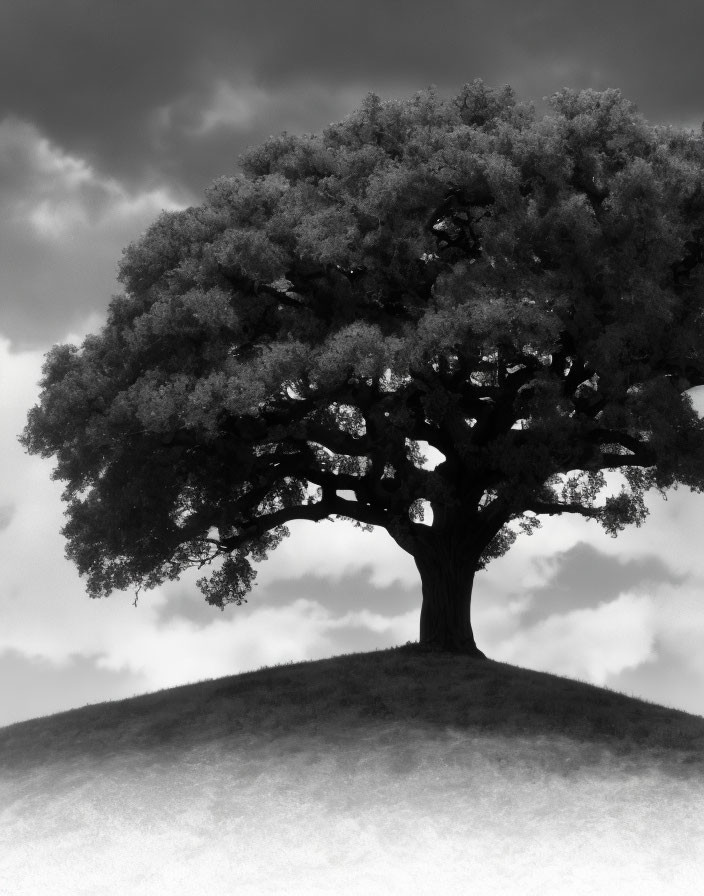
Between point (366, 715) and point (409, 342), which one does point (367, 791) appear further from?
point (409, 342)

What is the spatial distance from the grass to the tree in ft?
12.6

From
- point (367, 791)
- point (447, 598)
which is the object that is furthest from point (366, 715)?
point (447, 598)

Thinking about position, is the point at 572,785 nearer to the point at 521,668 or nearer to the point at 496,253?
the point at 521,668

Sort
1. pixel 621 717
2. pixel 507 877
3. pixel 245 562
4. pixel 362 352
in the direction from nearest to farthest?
pixel 507 877 < pixel 362 352 < pixel 621 717 < pixel 245 562

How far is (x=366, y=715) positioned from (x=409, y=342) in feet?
23.4

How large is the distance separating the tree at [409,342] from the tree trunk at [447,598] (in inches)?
2.1

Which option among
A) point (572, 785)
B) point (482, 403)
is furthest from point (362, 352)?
point (572, 785)

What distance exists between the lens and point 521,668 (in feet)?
75.4

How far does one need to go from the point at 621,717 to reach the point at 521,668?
4069 mm

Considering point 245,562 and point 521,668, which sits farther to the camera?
point 245,562

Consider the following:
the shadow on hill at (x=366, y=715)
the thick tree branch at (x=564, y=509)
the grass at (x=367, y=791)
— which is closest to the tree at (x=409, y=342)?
the thick tree branch at (x=564, y=509)

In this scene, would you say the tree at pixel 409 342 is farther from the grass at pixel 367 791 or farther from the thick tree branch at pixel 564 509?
the grass at pixel 367 791

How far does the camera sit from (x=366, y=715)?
18.7 meters

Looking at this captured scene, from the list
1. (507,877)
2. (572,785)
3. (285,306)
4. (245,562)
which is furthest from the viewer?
(245,562)
